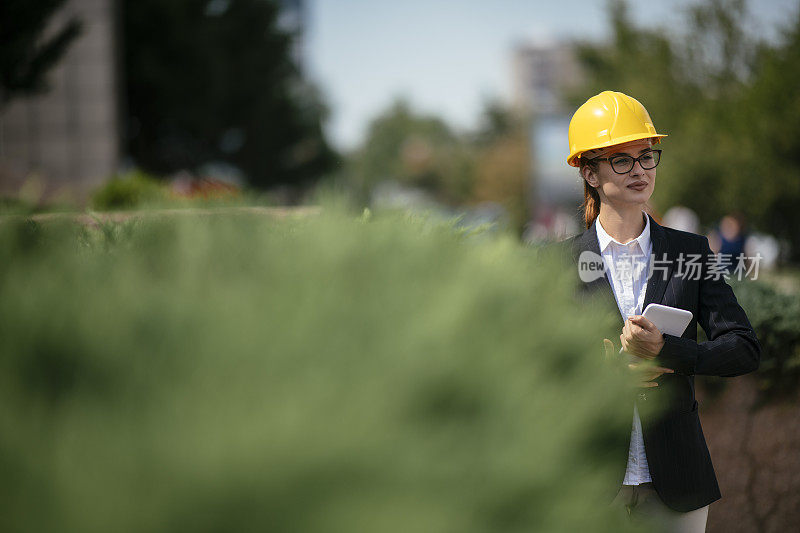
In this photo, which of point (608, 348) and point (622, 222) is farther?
point (622, 222)

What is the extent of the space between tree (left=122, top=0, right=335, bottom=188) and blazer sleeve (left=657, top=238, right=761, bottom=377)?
96.4ft

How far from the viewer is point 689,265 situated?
232cm

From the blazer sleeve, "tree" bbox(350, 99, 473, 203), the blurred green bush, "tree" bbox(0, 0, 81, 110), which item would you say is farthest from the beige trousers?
"tree" bbox(350, 99, 473, 203)

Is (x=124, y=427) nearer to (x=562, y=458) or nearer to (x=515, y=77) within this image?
(x=562, y=458)

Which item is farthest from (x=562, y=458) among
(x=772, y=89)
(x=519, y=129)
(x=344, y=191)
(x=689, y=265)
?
(x=519, y=129)

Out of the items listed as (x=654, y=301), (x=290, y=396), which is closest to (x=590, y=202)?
(x=654, y=301)

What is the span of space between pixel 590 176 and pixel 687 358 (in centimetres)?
70

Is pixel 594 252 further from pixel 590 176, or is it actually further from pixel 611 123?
pixel 611 123

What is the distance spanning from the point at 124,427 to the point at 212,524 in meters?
0.15

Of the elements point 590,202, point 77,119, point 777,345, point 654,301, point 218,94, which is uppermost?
point 218,94

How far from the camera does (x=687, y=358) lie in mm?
2141

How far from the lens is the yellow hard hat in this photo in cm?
238

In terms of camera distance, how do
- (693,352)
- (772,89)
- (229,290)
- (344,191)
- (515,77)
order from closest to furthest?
(229,290) < (344,191) < (693,352) < (772,89) < (515,77)

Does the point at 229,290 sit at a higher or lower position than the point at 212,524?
higher
